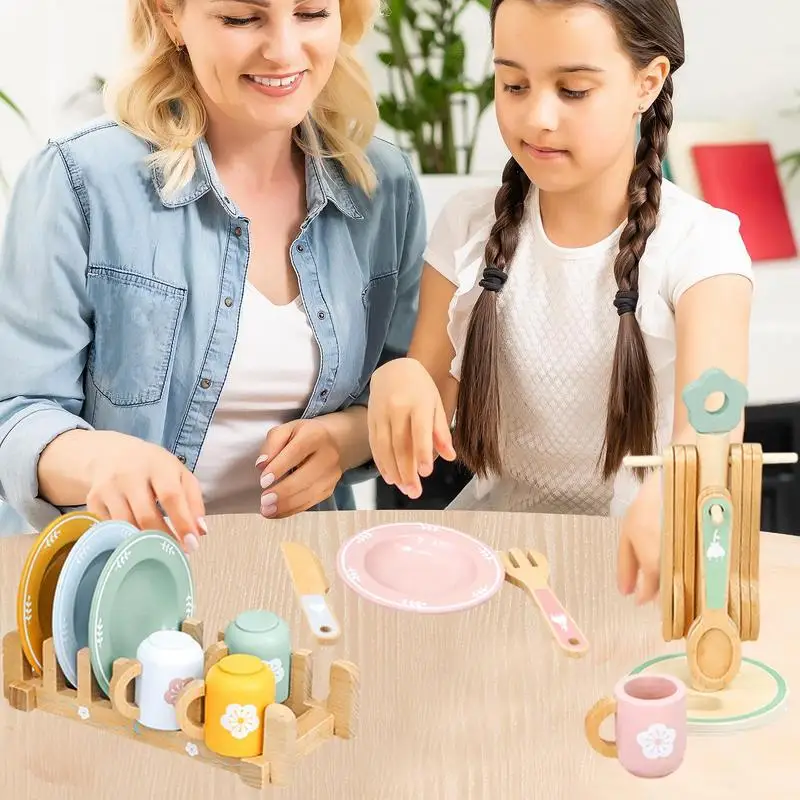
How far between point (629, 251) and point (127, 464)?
594 millimetres

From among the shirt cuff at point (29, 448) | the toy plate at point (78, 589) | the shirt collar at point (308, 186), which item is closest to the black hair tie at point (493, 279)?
the shirt collar at point (308, 186)

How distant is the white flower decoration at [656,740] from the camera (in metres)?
0.91

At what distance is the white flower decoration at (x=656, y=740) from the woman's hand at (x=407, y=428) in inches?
16.3

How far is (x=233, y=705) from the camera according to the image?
900 millimetres

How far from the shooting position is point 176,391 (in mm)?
1593

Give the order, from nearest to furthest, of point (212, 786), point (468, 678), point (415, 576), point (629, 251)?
1. point (212, 786)
2. point (468, 678)
3. point (415, 576)
4. point (629, 251)

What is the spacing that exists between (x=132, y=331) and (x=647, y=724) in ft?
2.93

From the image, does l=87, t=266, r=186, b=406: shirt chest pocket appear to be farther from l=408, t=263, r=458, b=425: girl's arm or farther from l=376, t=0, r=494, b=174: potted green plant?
l=376, t=0, r=494, b=174: potted green plant

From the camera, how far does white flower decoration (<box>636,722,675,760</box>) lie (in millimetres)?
906

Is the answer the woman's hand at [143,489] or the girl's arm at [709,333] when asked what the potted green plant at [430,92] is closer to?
the girl's arm at [709,333]

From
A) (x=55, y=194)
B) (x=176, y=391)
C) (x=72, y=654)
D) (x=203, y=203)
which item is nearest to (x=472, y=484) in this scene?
(x=176, y=391)

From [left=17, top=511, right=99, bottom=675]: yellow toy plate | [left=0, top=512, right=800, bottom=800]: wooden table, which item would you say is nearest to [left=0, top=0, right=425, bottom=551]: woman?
[left=0, top=512, right=800, bottom=800]: wooden table

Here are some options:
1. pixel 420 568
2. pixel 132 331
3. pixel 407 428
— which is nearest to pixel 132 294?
pixel 132 331

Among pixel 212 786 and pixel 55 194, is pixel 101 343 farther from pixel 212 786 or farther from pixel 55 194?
pixel 212 786
